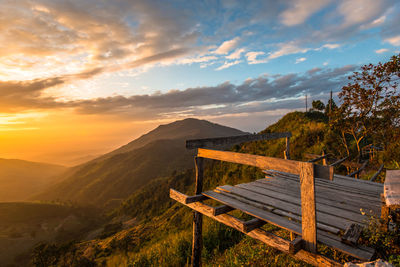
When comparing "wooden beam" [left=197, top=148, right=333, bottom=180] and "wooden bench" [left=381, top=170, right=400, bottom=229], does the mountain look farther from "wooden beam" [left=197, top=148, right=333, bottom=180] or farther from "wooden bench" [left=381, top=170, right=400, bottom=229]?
"wooden bench" [left=381, top=170, right=400, bottom=229]

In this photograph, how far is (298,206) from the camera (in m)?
3.86

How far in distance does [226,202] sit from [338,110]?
8666mm

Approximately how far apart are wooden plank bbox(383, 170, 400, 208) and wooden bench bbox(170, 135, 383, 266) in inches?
26.8

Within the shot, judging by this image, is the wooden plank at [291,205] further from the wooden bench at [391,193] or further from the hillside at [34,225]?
the hillside at [34,225]

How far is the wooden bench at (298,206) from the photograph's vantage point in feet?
8.30

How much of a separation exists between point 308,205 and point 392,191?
104 centimetres

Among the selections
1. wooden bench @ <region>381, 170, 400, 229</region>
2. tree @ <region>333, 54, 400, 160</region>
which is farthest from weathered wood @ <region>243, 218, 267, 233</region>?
tree @ <region>333, 54, 400, 160</region>

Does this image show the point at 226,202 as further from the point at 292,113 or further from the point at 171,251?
the point at 292,113

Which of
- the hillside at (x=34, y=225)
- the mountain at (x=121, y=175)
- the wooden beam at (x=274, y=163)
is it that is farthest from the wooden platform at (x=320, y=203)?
the mountain at (x=121, y=175)

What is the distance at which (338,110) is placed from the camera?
9.46 meters

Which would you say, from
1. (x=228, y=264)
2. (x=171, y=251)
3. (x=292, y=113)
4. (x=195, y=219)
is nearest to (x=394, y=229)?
(x=228, y=264)

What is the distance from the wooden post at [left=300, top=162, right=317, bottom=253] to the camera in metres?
2.42

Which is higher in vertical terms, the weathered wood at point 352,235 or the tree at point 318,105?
the tree at point 318,105

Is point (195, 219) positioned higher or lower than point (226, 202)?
lower
